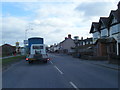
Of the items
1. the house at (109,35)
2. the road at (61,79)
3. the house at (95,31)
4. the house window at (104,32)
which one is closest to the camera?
the road at (61,79)

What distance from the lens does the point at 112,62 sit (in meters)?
24.4

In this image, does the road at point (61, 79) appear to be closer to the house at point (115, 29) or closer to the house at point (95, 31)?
the house at point (115, 29)

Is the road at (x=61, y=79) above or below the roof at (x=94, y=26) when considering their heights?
below

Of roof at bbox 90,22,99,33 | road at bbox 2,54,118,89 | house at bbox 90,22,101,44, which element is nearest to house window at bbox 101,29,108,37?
house at bbox 90,22,101,44

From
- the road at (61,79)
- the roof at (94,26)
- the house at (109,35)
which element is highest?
the roof at (94,26)

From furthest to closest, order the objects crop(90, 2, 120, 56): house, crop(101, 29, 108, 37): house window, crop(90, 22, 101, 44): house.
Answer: crop(90, 22, 101, 44): house → crop(101, 29, 108, 37): house window → crop(90, 2, 120, 56): house

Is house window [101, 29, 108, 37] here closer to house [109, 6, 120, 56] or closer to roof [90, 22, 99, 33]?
house [109, 6, 120, 56]

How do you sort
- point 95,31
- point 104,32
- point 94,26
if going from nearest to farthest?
point 104,32
point 95,31
point 94,26

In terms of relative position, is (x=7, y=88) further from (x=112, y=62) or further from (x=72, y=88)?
(x=112, y=62)

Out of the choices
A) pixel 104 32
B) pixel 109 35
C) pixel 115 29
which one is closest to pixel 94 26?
pixel 104 32

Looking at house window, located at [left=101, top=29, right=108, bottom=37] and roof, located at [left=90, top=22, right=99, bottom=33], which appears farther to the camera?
roof, located at [left=90, top=22, right=99, bottom=33]

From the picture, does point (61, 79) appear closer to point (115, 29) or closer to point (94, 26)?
point (115, 29)

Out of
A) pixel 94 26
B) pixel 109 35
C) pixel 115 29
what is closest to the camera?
pixel 115 29

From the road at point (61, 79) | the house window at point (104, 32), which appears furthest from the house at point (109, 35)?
the road at point (61, 79)
